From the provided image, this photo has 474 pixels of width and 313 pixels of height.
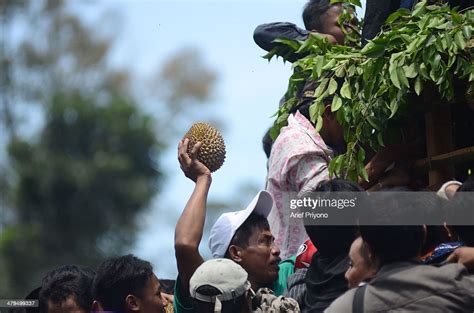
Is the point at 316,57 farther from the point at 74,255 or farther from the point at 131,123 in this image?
the point at 131,123

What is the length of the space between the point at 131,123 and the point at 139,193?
797mm

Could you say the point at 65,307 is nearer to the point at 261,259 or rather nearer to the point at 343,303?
the point at 261,259

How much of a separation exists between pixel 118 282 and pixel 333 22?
73.0 inches

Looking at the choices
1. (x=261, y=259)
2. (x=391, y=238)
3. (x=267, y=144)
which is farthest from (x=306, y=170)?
(x=391, y=238)

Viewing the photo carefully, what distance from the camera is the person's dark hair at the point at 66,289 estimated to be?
6590 mm

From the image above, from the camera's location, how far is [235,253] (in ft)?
21.2

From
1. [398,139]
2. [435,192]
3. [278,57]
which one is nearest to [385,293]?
[435,192]

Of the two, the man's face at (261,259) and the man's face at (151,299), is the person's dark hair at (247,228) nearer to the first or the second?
the man's face at (261,259)

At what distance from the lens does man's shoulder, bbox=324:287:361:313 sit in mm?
5340

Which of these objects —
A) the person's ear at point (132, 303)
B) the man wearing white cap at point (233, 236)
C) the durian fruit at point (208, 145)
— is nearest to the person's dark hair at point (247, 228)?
the man wearing white cap at point (233, 236)

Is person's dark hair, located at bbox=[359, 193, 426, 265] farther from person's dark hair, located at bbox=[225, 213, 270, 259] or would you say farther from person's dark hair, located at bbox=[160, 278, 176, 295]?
person's dark hair, located at bbox=[160, 278, 176, 295]

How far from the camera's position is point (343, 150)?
23.1 ft

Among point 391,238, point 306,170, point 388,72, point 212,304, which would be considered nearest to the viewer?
point 391,238

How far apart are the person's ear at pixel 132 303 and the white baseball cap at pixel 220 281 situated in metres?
0.52
